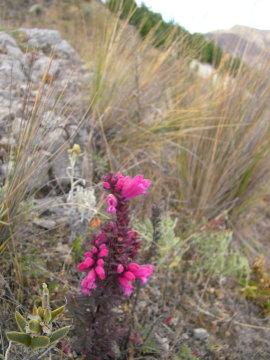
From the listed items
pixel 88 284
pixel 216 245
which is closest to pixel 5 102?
pixel 88 284

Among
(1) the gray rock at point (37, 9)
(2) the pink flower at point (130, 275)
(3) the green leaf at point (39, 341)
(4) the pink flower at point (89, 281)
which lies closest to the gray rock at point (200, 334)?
(2) the pink flower at point (130, 275)

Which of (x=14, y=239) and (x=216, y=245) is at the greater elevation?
(x=14, y=239)

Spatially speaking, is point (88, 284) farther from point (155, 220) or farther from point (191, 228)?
point (191, 228)

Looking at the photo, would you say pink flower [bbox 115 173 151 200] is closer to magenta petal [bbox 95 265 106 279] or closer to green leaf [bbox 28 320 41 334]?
magenta petal [bbox 95 265 106 279]

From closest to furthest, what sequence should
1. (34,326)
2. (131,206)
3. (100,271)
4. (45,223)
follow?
(34,326) → (100,271) → (45,223) → (131,206)

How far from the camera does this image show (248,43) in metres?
2.61

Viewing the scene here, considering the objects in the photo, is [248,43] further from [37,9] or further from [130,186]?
[37,9]

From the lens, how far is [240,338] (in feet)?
6.07

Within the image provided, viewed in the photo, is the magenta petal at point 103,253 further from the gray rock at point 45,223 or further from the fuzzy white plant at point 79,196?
the gray rock at point 45,223

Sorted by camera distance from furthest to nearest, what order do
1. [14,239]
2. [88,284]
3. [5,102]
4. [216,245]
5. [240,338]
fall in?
1. [216,245]
2. [5,102]
3. [240,338]
4. [14,239]
5. [88,284]

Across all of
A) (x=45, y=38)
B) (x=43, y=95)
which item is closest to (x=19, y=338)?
(x=43, y=95)

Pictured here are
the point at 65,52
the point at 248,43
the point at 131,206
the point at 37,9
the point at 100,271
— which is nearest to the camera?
the point at 100,271

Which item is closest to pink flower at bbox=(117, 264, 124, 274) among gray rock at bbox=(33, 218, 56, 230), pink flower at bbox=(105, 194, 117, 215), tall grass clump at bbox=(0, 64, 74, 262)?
pink flower at bbox=(105, 194, 117, 215)

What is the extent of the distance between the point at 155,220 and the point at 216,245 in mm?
857
